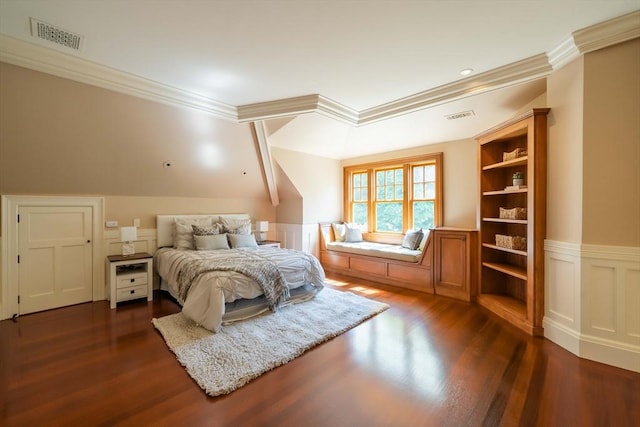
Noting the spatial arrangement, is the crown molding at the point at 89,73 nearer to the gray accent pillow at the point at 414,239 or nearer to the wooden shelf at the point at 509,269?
the gray accent pillow at the point at 414,239

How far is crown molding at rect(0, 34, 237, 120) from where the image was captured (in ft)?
7.95

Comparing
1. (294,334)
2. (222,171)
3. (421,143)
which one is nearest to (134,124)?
(222,171)

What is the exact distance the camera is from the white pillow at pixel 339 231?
5566 millimetres

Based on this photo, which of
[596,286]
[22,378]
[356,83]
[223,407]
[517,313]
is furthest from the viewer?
[356,83]

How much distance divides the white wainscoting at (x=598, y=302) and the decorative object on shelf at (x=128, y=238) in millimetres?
4891

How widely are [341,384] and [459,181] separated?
142 inches

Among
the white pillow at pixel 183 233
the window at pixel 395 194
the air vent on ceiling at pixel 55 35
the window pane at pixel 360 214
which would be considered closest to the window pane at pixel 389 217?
the window at pixel 395 194

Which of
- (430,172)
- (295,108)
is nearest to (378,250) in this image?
(430,172)

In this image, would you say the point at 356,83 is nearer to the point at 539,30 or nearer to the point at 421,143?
the point at 539,30

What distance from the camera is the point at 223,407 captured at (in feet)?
5.77

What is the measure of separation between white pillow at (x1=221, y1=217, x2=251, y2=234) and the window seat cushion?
1614mm

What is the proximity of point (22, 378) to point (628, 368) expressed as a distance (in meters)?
4.57

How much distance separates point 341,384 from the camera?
200 centimetres

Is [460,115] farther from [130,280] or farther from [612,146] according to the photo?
[130,280]
